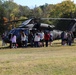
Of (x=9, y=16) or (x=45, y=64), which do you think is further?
(x=9, y=16)

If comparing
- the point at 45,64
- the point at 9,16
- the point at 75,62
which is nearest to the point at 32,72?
the point at 45,64

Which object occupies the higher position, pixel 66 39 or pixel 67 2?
pixel 67 2

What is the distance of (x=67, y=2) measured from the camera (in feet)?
350

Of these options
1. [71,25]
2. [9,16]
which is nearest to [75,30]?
[71,25]

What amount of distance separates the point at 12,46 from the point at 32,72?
54.7ft

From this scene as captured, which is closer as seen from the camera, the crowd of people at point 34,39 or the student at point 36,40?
the crowd of people at point 34,39

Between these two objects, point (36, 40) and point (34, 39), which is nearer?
point (36, 40)

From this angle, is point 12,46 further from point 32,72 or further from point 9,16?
point 9,16

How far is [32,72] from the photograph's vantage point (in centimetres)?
1307

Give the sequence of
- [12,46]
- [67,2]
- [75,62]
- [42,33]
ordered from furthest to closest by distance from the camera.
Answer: [67,2]
[42,33]
[12,46]
[75,62]

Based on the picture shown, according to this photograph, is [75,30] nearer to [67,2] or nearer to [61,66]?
[61,66]

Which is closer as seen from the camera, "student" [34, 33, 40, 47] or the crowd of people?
the crowd of people

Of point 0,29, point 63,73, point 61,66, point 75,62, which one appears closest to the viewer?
point 63,73

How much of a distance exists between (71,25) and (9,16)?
209 ft
